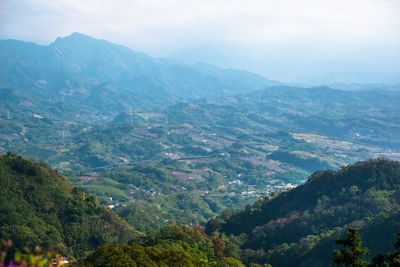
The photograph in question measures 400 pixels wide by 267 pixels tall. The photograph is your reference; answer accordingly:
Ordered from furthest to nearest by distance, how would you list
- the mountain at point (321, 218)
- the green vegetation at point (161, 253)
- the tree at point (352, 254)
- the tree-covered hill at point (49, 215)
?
the tree-covered hill at point (49, 215) < the mountain at point (321, 218) < the green vegetation at point (161, 253) < the tree at point (352, 254)

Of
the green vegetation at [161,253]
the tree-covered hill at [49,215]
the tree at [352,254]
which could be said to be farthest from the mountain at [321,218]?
the tree at [352,254]

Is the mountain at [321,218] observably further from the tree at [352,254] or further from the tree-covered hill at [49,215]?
the tree at [352,254]

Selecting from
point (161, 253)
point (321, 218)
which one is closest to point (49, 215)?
point (161, 253)

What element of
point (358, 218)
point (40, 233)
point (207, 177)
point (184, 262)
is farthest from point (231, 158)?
point (184, 262)

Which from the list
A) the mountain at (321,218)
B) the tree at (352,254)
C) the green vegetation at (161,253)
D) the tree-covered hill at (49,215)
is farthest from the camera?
the tree-covered hill at (49,215)

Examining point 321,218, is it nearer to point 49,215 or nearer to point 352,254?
point 352,254

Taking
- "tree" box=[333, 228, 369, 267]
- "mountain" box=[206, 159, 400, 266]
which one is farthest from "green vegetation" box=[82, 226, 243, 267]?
"tree" box=[333, 228, 369, 267]

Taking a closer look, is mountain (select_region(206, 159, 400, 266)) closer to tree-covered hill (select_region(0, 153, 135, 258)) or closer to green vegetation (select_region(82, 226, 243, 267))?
green vegetation (select_region(82, 226, 243, 267))

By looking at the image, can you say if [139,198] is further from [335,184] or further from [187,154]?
[187,154]
